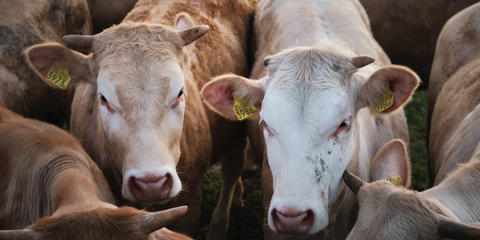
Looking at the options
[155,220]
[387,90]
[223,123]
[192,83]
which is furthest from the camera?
[223,123]

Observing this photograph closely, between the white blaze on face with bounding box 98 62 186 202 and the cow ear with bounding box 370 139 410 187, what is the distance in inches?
51.1

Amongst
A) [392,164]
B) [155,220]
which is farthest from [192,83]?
[155,220]

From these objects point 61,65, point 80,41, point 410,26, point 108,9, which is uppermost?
point 80,41

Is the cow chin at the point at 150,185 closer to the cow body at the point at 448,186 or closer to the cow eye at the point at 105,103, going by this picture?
the cow eye at the point at 105,103

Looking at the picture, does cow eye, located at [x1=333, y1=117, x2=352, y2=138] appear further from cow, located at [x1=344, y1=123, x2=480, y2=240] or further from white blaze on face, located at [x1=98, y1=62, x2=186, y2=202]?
white blaze on face, located at [x1=98, y1=62, x2=186, y2=202]

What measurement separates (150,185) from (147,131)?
0.37 metres

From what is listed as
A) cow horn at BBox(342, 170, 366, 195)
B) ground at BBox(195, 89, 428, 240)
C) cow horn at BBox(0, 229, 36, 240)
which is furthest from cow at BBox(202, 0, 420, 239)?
ground at BBox(195, 89, 428, 240)

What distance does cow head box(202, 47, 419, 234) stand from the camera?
2973 mm

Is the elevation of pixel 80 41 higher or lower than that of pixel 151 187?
higher

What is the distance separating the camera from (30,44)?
16.5 feet

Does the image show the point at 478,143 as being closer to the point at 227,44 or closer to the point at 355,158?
the point at 355,158

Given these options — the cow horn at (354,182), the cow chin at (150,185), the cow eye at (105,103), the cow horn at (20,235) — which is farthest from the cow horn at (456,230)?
the cow eye at (105,103)

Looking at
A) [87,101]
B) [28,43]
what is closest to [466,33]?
[87,101]

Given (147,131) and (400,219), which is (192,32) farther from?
(400,219)
